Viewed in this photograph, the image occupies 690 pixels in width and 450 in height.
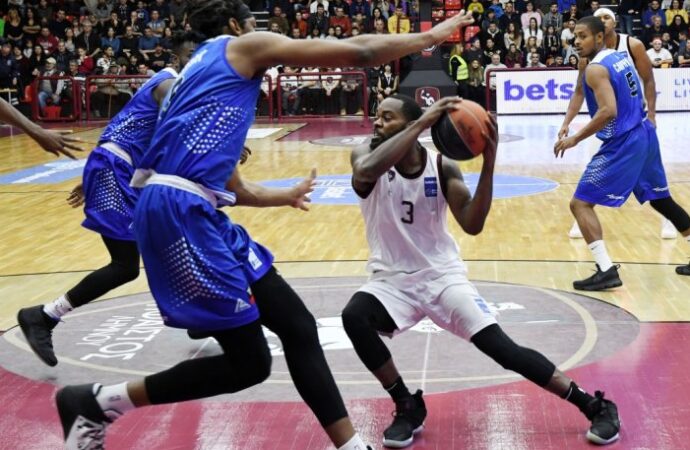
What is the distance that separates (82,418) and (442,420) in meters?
1.58

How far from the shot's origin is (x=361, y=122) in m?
21.0

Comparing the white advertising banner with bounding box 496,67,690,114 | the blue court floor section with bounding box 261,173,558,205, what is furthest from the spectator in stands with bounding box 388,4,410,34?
the blue court floor section with bounding box 261,173,558,205

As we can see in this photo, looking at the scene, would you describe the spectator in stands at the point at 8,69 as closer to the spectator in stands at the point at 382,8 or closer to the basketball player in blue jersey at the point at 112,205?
the spectator in stands at the point at 382,8

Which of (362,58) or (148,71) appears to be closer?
(362,58)

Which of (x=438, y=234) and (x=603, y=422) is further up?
(x=438, y=234)

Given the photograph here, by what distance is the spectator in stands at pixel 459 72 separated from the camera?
→ 870 inches

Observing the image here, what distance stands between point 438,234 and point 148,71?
756 inches

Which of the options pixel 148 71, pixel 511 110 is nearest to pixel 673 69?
pixel 511 110

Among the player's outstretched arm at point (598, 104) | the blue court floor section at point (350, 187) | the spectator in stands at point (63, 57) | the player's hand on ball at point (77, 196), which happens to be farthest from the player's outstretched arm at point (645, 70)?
the spectator in stands at point (63, 57)

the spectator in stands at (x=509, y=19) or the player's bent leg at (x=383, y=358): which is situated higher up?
the spectator in stands at (x=509, y=19)

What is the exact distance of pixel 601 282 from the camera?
6.91 m

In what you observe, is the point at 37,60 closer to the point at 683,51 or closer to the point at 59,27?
the point at 59,27

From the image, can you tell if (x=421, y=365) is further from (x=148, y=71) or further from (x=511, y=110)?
(x=148, y=71)

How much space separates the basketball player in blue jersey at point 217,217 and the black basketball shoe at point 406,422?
0.54 meters
